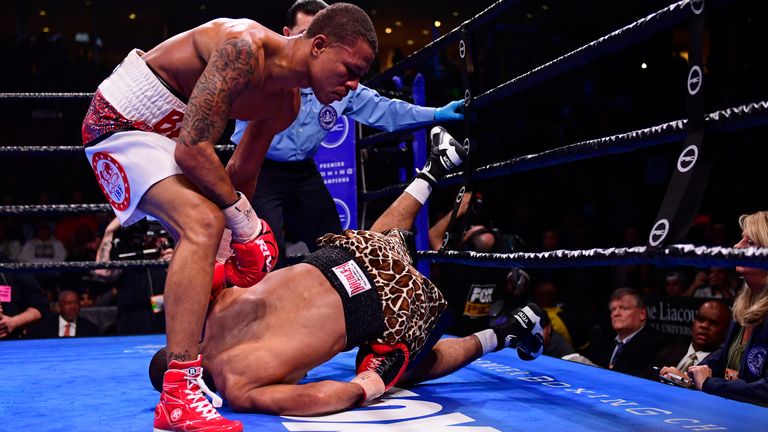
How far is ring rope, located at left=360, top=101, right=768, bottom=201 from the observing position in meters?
1.43

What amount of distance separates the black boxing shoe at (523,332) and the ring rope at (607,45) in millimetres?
701

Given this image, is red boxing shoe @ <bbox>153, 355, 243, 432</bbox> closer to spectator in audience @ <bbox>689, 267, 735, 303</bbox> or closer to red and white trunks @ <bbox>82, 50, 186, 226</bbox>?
red and white trunks @ <bbox>82, 50, 186, 226</bbox>

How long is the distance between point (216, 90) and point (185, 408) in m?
0.67

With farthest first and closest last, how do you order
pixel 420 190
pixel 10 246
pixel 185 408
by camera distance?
pixel 10 246
pixel 420 190
pixel 185 408

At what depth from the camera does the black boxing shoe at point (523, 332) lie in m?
2.27

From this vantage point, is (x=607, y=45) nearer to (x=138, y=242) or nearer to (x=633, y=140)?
(x=633, y=140)

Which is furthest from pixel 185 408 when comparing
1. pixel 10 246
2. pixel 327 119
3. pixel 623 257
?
pixel 10 246

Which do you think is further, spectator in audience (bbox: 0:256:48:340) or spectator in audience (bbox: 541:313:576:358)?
spectator in audience (bbox: 541:313:576:358)

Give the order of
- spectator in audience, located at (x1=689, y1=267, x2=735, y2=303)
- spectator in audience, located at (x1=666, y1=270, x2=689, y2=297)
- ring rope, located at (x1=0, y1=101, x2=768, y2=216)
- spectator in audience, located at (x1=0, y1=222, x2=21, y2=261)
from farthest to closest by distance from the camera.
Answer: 1. spectator in audience, located at (x1=0, y1=222, x2=21, y2=261)
2. spectator in audience, located at (x1=666, y1=270, x2=689, y2=297)
3. spectator in audience, located at (x1=689, y1=267, x2=735, y2=303)
4. ring rope, located at (x1=0, y1=101, x2=768, y2=216)

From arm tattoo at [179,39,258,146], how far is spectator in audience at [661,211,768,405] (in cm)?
143

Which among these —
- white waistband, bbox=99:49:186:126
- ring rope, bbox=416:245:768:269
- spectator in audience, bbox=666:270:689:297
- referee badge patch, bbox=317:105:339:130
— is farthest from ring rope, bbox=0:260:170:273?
spectator in audience, bbox=666:270:689:297

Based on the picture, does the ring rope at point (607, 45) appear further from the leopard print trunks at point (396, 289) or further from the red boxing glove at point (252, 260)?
the red boxing glove at point (252, 260)

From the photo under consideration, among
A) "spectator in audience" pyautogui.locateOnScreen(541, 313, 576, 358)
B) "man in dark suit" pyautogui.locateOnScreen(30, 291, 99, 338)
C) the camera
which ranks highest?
the camera

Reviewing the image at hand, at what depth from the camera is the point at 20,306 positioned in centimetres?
385
